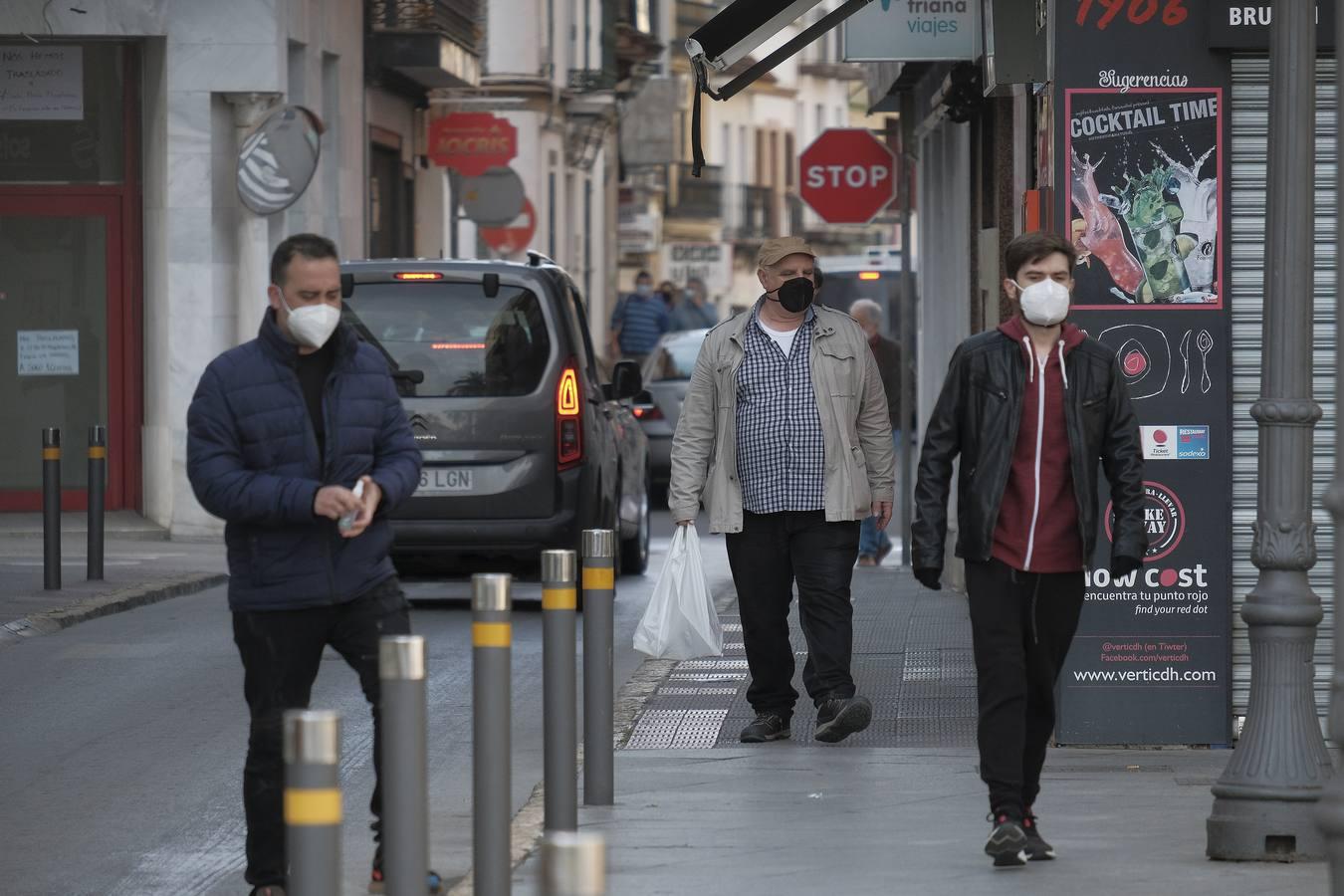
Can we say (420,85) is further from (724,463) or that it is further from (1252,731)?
(1252,731)

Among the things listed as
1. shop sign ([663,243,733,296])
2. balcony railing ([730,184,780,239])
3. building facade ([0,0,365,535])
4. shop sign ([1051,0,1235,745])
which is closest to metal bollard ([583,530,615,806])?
shop sign ([1051,0,1235,745])

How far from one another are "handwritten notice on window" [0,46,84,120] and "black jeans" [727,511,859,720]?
43.0 feet

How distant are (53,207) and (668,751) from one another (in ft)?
43.6

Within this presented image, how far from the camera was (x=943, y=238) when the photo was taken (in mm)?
19094

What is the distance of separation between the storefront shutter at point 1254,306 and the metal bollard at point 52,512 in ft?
27.1

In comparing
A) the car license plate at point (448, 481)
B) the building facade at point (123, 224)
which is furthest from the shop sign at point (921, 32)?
the building facade at point (123, 224)

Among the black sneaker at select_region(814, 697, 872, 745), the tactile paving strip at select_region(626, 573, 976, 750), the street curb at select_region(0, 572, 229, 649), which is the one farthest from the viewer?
the street curb at select_region(0, 572, 229, 649)

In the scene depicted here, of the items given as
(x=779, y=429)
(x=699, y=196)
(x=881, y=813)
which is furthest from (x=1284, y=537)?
(x=699, y=196)

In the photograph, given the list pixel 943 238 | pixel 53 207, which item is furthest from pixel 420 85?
pixel 943 238

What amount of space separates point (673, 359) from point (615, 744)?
16809 millimetres

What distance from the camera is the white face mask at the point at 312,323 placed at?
6648mm

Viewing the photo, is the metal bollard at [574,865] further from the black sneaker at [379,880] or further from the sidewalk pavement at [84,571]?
the sidewalk pavement at [84,571]

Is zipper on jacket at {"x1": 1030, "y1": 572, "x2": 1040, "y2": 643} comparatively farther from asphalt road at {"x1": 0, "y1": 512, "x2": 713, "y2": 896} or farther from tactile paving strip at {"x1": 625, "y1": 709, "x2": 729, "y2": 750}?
tactile paving strip at {"x1": 625, "y1": 709, "x2": 729, "y2": 750}

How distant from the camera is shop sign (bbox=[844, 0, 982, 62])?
45.5 ft
